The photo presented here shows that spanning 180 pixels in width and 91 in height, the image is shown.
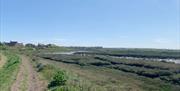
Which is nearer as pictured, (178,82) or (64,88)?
(64,88)

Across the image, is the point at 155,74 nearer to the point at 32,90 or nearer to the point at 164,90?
the point at 164,90

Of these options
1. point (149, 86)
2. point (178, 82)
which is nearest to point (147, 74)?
point (178, 82)

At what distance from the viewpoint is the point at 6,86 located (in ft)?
94.7

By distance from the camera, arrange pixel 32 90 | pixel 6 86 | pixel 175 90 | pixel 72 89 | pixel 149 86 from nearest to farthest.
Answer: pixel 72 89 → pixel 32 90 → pixel 6 86 → pixel 175 90 → pixel 149 86

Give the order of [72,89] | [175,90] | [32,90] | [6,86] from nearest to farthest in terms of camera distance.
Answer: [72,89], [32,90], [6,86], [175,90]

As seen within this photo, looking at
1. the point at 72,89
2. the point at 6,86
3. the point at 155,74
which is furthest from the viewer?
the point at 155,74

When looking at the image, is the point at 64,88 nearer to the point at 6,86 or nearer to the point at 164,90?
the point at 6,86

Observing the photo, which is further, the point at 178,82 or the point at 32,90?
the point at 178,82

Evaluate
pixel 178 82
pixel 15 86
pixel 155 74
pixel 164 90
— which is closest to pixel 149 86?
pixel 164 90

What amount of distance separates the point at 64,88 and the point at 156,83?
15424 mm

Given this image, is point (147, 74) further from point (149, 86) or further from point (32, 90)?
point (32, 90)

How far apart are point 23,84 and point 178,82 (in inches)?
696

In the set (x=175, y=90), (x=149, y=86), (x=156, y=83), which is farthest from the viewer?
(x=156, y=83)

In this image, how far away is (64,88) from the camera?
23.0 m
